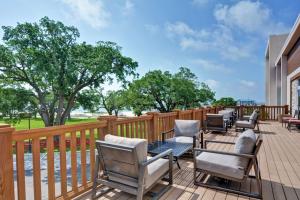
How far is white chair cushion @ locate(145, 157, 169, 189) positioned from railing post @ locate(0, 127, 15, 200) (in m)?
1.44

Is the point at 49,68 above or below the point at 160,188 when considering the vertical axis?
above

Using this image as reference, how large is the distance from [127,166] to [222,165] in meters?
1.42

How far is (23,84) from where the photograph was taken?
49.5 ft

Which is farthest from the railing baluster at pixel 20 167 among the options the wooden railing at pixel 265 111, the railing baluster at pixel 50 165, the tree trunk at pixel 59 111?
the tree trunk at pixel 59 111

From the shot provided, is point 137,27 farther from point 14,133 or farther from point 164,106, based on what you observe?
point 14,133

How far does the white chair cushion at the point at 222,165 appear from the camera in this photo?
9.76ft

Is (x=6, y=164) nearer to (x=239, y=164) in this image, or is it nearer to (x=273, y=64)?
(x=239, y=164)

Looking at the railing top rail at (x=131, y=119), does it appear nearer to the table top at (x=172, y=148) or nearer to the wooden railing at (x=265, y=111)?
the table top at (x=172, y=148)

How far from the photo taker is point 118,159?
263cm

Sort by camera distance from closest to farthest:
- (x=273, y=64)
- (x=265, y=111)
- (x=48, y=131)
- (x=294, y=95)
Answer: (x=48, y=131) < (x=294, y=95) < (x=265, y=111) < (x=273, y=64)

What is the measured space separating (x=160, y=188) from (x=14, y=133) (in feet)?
6.86

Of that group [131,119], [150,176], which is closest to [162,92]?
[131,119]

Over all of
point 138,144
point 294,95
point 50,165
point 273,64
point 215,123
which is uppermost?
point 273,64

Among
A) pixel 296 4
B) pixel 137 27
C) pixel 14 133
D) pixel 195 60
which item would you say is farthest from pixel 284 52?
pixel 14 133
